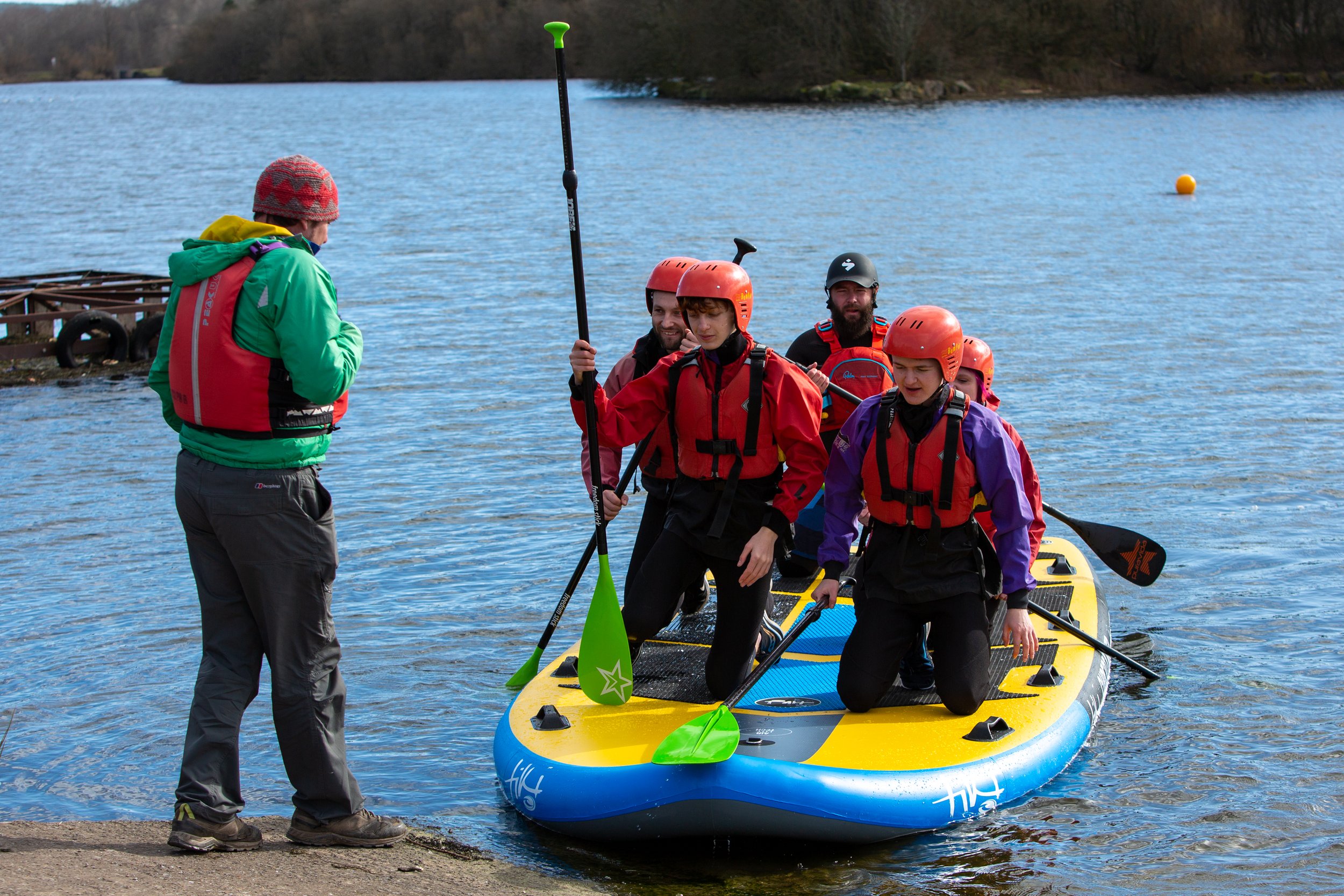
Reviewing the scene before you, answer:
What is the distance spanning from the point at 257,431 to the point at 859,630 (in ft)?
8.18

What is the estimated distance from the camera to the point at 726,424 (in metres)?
5.35

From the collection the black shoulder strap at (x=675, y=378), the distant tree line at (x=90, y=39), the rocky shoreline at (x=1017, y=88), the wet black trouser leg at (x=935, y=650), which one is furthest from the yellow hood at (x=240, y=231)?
the distant tree line at (x=90, y=39)

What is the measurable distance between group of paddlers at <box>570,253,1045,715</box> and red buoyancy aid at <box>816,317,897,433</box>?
1.23 metres

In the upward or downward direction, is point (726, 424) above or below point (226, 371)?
below

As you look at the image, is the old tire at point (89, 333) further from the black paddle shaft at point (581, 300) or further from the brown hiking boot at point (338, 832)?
the brown hiking boot at point (338, 832)

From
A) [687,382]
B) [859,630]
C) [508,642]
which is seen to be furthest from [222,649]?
[508,642]

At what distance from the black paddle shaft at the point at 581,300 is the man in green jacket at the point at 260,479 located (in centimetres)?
102

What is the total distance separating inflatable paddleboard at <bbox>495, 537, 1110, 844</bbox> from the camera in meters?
4.71

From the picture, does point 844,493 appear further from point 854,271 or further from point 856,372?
point 854,271

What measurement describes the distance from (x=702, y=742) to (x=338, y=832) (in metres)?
1.28

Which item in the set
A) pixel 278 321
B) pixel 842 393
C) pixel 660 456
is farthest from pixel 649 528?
pixel 278 321

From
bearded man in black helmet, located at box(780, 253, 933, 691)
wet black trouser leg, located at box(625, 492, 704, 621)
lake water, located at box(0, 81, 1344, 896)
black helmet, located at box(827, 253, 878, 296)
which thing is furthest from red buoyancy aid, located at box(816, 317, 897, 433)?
lake water, located at box(0, 81, 1344, 896)

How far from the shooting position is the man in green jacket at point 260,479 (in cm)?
415

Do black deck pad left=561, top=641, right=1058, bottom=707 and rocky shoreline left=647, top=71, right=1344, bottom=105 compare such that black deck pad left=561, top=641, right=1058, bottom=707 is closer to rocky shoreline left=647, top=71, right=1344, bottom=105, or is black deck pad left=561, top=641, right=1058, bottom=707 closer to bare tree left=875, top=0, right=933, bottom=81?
rocky shoreline left=647, top=71, right=1344, bottom=105
